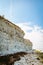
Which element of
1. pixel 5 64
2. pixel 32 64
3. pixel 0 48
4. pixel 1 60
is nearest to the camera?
pixel 5 64

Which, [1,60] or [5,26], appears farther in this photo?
[5,26]

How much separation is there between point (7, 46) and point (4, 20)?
8.87 feet

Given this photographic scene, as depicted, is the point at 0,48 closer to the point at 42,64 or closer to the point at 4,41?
the point at 4,41

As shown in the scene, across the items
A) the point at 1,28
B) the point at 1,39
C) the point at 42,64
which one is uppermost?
the point at 1,28

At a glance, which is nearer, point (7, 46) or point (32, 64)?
point (32, 64)

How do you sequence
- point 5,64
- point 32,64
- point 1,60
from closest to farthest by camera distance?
1. point 5,64
2. point 1,60
3. point 32,64

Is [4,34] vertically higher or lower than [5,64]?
higher

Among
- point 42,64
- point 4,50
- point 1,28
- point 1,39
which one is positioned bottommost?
point 42,64

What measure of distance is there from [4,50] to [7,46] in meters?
0.82

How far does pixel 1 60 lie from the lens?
12766 millimetres

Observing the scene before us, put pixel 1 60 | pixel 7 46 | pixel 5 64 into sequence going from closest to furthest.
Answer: pixel 5 64 → pixel 1 60 → pixel 7 46

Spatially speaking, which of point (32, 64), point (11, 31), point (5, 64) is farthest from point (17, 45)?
point (5, 64)

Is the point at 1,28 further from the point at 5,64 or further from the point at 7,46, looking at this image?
the point at 5,64

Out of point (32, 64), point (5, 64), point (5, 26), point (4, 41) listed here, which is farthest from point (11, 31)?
point (5, 64)
